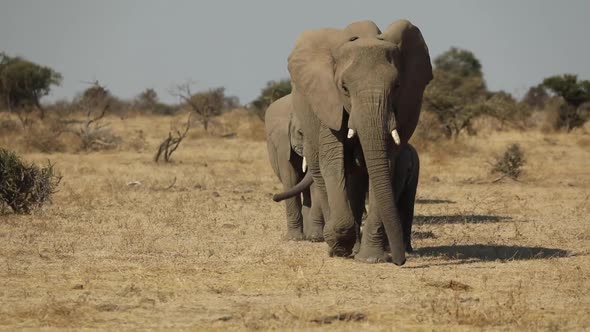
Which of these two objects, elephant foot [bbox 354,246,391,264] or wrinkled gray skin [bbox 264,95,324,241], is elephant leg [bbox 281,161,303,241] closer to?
wrinkled gray skin [bbox 264,95,324,241]

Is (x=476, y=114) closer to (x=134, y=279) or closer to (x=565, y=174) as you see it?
(x=565, y=174)

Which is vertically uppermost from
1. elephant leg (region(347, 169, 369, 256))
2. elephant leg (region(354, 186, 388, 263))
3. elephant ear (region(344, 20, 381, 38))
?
elephant ear (region(344, 20, 381, 38))

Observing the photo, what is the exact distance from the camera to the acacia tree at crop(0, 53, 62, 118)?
45.5m

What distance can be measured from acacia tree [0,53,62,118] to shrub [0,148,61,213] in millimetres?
29428

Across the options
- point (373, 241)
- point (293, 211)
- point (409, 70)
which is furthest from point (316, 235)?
point (409, 70)

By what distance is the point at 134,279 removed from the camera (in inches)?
348

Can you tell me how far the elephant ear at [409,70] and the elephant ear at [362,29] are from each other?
102 mm

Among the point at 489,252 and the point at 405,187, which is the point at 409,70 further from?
the point at 489,252

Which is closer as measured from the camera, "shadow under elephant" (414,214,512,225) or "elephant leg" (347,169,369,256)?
"elephant leg" (347,169,369,256)

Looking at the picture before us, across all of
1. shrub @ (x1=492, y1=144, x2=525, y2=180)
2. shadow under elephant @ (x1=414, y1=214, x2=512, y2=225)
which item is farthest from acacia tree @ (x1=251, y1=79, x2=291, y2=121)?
shadow under elephant @ (x1=414, y1=214, x2=512, y2=225)

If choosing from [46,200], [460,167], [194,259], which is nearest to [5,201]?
[46,200]

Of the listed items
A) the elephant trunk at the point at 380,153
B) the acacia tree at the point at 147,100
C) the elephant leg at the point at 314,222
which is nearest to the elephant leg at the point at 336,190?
the elephant trunk at the point at 380,153

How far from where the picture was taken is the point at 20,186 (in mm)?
14320

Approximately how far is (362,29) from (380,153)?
4.55 ft
